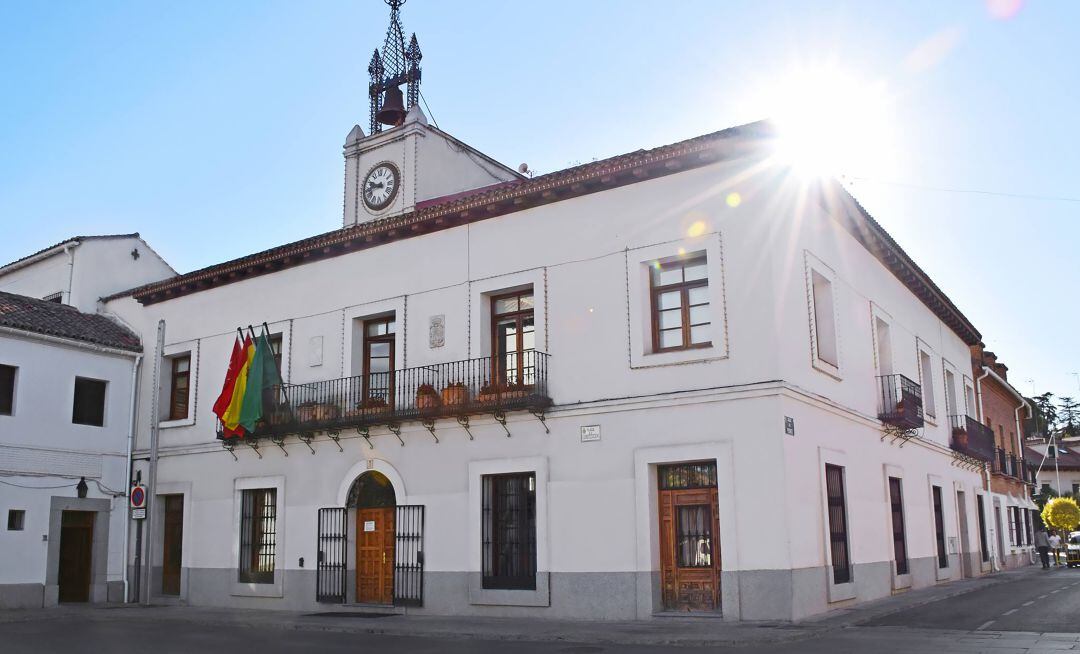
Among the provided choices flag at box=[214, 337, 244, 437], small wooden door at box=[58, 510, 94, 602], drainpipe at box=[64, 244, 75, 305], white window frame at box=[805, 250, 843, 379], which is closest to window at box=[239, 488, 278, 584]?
flag at box=[214, 337, 244, 437]

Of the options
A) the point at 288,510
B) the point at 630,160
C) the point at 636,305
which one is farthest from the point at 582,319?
the point at 288,510

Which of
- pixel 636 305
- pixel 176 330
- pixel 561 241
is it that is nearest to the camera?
pixel 636 305

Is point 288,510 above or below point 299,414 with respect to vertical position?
below

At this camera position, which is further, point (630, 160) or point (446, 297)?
point (446, 297)

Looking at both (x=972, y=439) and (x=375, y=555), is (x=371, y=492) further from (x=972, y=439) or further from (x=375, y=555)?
(x=972, y=439)

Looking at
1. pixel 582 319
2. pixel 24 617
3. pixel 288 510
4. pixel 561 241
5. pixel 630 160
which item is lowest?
pixel 24 617

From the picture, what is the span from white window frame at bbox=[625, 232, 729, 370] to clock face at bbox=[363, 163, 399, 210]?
13.4 m

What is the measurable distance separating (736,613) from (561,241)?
693cm

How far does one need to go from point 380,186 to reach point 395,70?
15.6 feet

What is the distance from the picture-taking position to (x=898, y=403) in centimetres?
1986

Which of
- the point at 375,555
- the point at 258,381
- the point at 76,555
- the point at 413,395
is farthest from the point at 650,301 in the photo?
the point at 76,555

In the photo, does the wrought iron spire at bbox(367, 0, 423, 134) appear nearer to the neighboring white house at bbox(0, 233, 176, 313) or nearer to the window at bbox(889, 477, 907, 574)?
the neighboring white house at bbox(0, 233, 176, 313)

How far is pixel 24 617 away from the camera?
18.2 metres

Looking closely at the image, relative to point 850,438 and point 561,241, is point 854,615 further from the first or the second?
point 561,241
